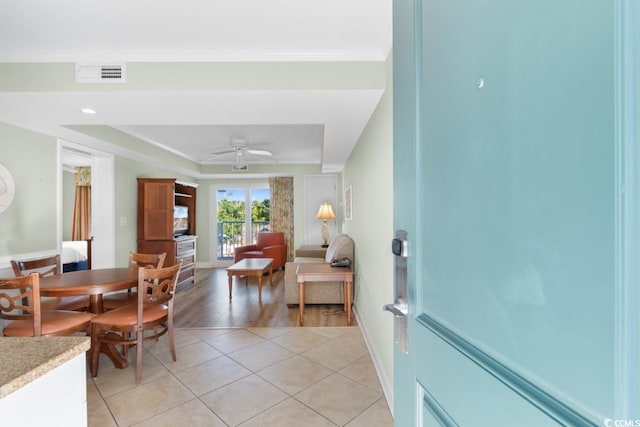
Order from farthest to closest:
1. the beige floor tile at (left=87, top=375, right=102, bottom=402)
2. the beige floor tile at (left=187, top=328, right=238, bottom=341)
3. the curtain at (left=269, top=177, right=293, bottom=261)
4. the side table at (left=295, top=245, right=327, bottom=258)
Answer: the curtain at (left=269, top=177, right=293, bottom=261)
the side table at (left=295, top=245, right=327, bottom=258)
the beige floor tile at (left=187, top=328, right=238, bottom=341)
the beige floor tile at (left=87, top=375, right=102, bottom=402)

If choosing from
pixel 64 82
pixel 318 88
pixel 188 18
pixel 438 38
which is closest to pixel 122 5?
pixel 188 18

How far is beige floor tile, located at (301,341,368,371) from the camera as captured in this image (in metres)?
2.46

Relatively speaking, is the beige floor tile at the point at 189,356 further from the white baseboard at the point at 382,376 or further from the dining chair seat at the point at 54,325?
the white baseboard at the point at 382,376

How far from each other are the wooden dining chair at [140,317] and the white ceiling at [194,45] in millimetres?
1365

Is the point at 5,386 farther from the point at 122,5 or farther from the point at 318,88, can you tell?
the point at 318,88

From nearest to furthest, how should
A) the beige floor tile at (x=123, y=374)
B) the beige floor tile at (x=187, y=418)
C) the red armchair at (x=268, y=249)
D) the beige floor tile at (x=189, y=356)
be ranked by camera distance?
the beige floor tile at (x=187, y=418)
the beige floor tile at (x=123, y=374)
the beige floor tile at (x=189, y=356)
the red armchair at (x=268, y=249)

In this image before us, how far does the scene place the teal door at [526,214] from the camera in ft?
1.06

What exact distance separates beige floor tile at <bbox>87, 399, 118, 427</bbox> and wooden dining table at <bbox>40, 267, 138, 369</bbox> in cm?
49

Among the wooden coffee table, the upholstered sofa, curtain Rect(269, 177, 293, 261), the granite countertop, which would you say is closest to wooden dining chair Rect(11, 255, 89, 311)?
the wooden coffee table

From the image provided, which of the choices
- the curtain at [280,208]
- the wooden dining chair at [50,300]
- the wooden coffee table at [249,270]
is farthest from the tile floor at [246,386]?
the curtain at [280,208]

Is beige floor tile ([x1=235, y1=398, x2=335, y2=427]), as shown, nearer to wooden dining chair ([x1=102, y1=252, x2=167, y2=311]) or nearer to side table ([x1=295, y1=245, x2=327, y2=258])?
wooden dining chair ([x1=102, y1=252, x2=167, y2=311])

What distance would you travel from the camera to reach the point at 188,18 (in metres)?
1.71

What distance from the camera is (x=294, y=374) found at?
2303 mm

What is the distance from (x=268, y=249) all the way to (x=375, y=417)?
445cm
